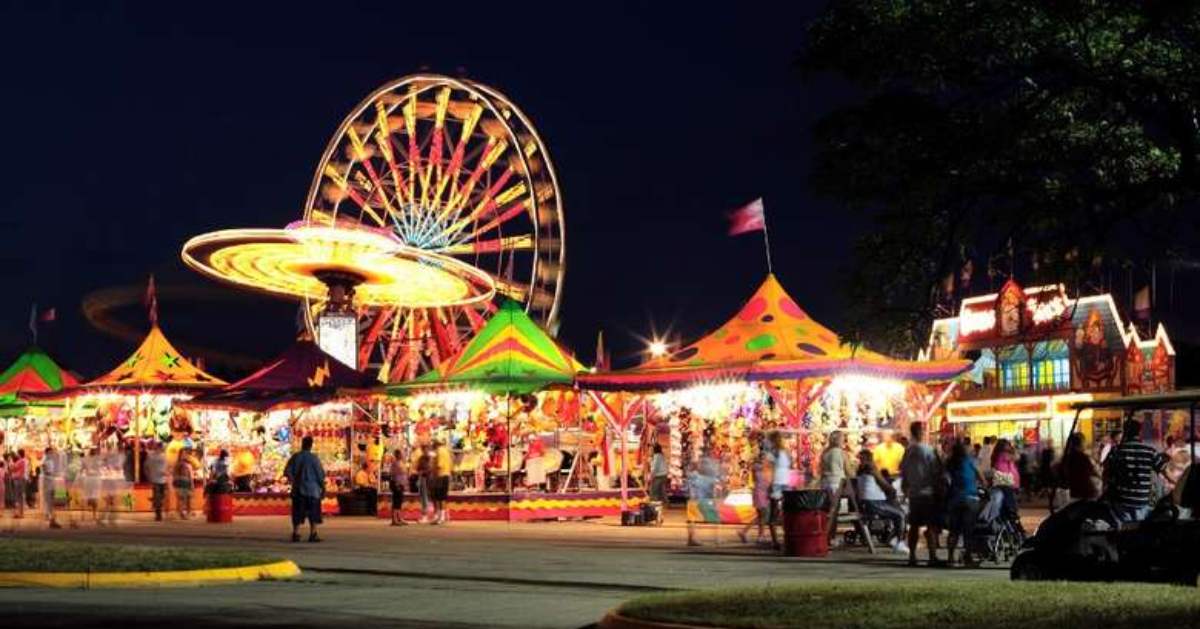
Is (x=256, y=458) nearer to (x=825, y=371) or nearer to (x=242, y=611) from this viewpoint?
(x=825, y=371)

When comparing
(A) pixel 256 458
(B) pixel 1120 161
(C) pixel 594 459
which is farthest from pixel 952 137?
(A) pixel 256 458

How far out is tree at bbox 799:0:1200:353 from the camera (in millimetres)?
13773

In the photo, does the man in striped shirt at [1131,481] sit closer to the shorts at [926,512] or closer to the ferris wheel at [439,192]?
the shorts at [926,512]

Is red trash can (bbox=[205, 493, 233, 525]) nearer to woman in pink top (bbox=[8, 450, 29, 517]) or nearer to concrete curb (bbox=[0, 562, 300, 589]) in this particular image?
woman in pink top (bbox=[8, 450, 29, 517])

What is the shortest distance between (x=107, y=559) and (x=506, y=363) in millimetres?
18389

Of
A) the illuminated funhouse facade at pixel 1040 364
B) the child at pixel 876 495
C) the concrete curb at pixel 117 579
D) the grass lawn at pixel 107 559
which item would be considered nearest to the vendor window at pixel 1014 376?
the illuminated funhouse facade at pixel 1040 364

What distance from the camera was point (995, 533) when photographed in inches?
740

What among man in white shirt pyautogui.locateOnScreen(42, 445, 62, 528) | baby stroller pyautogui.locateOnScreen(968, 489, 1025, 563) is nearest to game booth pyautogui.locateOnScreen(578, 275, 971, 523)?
baby stroller pyautogui.locateOnScreen(968, 489, 1025, 563)

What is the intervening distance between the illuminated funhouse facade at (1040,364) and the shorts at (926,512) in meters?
34.0

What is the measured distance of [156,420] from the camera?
45.1m

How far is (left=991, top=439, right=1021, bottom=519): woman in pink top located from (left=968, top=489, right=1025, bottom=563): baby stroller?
0.07 m

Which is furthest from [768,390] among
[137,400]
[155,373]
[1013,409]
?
[1013,409]

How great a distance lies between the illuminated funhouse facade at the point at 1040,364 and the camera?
5488 centimetres

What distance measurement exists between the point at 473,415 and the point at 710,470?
1205 cm
